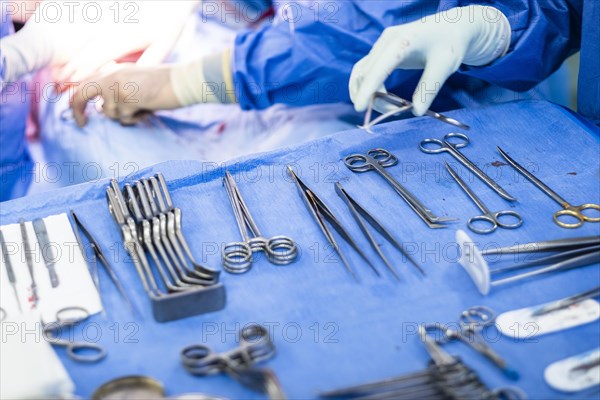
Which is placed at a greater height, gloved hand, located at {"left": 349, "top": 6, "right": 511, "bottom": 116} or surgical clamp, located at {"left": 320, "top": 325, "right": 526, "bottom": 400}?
gloved hand, located at {"left": 349, "top": 6, "right": 511, "bottom": 116}

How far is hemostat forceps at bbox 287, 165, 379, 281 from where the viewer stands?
5.36 feet

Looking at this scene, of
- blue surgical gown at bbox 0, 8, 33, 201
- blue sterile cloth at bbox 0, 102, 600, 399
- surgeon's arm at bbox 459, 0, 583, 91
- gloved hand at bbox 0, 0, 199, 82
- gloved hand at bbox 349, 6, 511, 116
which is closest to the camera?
blue sterile cloth at bbox 0, 102, 600, 399

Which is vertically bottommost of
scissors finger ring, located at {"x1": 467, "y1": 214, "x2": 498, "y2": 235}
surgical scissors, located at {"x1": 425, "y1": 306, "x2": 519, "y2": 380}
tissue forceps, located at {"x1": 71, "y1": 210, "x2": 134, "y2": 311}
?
tissue forceps, located at {"x1": 71, "y1": 210, "x2": 134, "y2": 311}

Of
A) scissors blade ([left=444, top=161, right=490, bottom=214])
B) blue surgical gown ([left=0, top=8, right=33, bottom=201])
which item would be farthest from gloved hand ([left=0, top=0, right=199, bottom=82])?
scissors blade ([left=444, top=161, right=490, bottom=214])

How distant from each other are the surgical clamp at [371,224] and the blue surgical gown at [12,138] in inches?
52.5

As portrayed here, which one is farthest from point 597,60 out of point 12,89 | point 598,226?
point 12,89

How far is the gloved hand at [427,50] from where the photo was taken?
199 cm

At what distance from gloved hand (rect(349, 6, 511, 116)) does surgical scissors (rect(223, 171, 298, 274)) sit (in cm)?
49

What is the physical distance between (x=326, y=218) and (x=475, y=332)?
0.51 meters

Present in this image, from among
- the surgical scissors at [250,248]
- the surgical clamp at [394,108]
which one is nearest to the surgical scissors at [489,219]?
the surgical clamp at [394,108]

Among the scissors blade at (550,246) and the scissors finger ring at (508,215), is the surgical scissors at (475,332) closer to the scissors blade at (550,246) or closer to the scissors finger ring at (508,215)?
the scissors blade at (550,246)

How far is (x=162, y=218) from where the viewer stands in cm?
173

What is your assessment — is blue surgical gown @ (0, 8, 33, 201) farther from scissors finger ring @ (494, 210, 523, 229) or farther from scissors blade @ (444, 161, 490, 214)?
Answer: scissors finger ring @ (494, 210, 523, 229)

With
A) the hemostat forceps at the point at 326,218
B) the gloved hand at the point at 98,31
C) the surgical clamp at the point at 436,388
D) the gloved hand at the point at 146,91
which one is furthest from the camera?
the gloved hand at the point at 98,31
